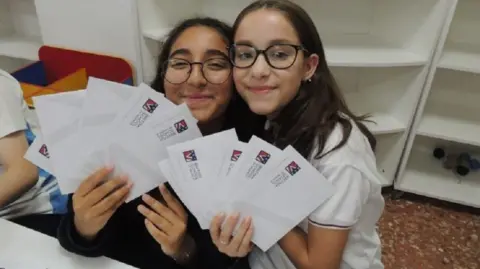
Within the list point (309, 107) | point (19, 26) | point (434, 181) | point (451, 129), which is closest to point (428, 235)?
point (434, 181)

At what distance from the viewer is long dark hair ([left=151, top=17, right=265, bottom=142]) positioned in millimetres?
1185

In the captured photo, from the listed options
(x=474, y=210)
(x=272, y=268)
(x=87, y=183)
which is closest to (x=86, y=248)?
(x=87, y=183)

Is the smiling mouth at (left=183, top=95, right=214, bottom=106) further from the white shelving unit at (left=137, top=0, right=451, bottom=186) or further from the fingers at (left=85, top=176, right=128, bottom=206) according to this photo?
the white shelving unit at (left=137, top=0, right=451, bottom=186)

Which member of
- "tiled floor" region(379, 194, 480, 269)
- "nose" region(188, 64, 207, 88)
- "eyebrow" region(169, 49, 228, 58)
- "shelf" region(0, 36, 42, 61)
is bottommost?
"tiled floor" region(379, 194, 480, 269)

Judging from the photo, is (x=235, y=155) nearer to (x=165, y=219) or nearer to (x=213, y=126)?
(x=165, y=219)

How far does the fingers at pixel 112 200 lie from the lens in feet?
2.97

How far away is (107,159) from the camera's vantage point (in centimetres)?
89

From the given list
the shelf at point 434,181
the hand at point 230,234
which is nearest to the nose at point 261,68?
the hand at point 230,234

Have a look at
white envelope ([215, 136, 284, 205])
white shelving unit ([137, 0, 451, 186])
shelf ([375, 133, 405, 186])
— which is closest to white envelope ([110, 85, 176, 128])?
white envelope ([215, 136, 284, 205])

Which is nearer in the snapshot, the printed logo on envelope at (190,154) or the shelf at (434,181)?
the printed logo on envelope at (190,154)

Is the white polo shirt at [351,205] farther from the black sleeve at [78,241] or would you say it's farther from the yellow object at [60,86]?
the yellow object at [60,86]

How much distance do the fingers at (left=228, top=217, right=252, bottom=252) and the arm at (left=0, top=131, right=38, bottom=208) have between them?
0.59 m

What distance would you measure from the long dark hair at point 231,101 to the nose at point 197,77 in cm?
11

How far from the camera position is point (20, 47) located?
8.57 ft
